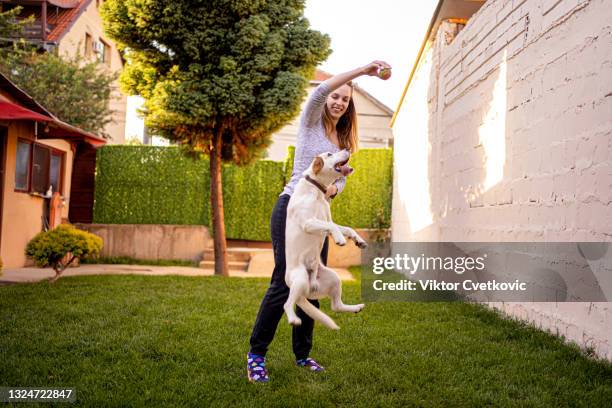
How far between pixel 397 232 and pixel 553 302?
21.7 ft

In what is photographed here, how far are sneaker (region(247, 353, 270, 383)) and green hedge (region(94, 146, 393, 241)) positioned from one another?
919 centimetres

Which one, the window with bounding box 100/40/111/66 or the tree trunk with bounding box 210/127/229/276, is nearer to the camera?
the tree trunk with bounding box 210/127/229/276

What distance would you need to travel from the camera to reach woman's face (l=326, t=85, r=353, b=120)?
319 centimetres

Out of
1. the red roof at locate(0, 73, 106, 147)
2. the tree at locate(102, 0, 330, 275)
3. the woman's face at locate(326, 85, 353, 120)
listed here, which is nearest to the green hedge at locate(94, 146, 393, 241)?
the red roof at locate(0, 73, 106, 147)

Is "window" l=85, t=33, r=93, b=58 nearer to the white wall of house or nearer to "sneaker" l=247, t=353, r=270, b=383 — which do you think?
the white wall of house

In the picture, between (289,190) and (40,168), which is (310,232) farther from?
(40,168)

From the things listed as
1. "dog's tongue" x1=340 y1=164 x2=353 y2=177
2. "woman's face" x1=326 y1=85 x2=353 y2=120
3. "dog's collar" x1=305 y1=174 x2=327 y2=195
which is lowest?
"dog's collar" x1=305 y1=174 x2=327 y2=195

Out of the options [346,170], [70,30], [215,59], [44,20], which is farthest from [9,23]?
[346,170]

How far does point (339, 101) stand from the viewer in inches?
127

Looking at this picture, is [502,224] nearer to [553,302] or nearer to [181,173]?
[553,302]

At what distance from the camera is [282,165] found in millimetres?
12914

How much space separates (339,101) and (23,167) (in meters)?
8.41

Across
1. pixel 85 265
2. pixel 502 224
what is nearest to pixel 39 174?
pixel 85 265

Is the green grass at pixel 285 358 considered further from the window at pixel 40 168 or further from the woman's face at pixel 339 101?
the window at pixel 40 168
